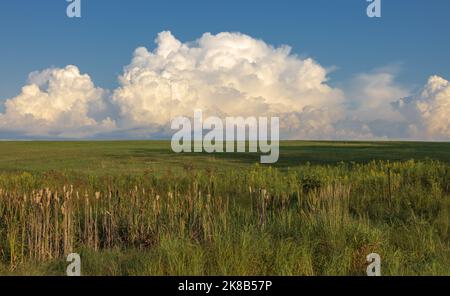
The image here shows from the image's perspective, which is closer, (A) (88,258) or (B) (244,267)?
(B) (244,267)

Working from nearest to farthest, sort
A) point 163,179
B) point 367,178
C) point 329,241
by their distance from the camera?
point 329,241, point 367,178, point 163,179

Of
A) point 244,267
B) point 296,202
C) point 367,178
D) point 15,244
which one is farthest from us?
point 367,178

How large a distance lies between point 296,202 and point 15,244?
21.5ft

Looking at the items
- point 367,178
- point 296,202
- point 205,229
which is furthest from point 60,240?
point 367,178

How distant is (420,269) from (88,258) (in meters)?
4.96

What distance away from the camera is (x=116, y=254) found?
7.75 metres

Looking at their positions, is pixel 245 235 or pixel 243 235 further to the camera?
pixel 243 235

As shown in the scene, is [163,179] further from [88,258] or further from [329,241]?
[329,241]

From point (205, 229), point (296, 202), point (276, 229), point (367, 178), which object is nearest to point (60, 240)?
point (205, 229)
